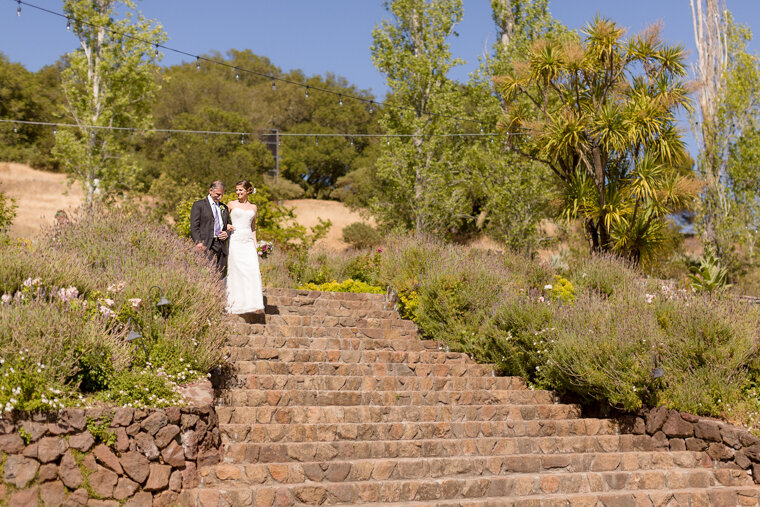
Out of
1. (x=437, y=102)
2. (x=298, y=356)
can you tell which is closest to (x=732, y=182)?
(x=437, y=102)

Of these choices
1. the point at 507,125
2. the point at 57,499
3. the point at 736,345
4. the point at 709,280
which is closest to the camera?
the point at 57,499

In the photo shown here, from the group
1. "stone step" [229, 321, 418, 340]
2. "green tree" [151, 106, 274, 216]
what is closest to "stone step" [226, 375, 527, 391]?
"stone step" [229, 321, 418, 340]

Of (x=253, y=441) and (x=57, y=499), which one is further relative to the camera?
(x=253, y=441)

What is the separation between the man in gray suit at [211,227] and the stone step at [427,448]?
389 centimetres

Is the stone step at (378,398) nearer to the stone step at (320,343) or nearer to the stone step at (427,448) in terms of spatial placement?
the stone step at (427,448)

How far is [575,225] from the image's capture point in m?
29.1

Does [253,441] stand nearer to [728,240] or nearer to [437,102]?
[437,102]

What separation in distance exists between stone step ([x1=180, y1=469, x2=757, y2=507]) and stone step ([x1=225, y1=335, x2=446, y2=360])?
2802 mm

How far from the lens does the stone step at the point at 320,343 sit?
9.21 meters

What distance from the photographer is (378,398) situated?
847 centimetres

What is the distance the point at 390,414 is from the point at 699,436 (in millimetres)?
3451

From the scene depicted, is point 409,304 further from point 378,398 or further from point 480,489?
point 480,489

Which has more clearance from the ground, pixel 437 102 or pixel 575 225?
pixel 437 102

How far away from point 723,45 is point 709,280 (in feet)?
36.9
